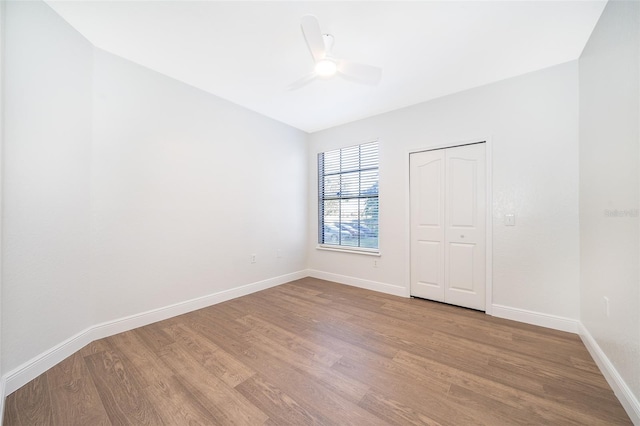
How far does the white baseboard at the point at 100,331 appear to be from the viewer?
1622mm

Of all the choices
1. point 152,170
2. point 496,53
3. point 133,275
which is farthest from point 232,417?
point 496,53

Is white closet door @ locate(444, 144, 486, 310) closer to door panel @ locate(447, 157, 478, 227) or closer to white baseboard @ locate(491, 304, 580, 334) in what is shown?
door panel @ locate(447, 157, 478, 227)

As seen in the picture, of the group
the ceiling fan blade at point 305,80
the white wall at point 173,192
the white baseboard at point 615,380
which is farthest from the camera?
the white wall at point 173,192

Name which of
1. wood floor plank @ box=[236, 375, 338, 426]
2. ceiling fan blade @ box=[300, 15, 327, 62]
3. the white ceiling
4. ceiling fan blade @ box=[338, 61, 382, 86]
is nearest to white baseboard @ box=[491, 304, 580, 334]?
wood floor plank @ box=[236, 375, 338, 426]

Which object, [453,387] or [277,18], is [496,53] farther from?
[453,387]

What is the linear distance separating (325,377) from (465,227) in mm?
2361

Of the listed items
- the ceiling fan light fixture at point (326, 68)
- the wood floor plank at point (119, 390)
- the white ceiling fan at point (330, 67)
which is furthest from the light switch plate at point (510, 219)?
the wood floor plank at point (119, 390)

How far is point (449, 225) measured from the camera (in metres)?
3.06

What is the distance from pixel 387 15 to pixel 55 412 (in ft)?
11.2

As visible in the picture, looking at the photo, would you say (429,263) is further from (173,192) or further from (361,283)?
(173,192)

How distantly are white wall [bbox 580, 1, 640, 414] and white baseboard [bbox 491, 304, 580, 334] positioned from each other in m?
0.19

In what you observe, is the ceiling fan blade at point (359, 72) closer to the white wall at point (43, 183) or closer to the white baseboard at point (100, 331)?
the white wall at point (43, 183)

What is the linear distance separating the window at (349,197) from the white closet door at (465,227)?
105 centimetres

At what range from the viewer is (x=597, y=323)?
6.17ft
